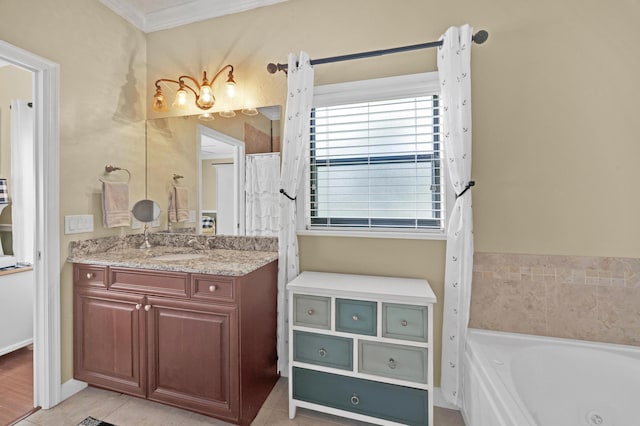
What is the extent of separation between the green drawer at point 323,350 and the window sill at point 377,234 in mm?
672

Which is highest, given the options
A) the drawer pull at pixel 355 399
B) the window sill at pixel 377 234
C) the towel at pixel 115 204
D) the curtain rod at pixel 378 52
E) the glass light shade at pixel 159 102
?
the curtain rod at pixel 378 52

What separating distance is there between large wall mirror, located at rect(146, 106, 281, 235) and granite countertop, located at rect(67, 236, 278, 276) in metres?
0.16

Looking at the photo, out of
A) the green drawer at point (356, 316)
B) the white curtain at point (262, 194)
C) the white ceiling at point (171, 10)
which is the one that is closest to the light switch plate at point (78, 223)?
the white curtain at point (262, 194)

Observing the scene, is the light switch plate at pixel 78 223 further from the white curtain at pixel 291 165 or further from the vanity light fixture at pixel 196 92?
the white curtain at pixel 291 165

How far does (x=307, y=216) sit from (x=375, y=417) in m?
1.31

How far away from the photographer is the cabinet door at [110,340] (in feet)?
5.83

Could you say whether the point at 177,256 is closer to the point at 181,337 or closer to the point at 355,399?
the point at 181,337

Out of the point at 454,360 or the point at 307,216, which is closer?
the point at 454,360

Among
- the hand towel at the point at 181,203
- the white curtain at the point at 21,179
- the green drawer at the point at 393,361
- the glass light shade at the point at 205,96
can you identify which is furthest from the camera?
the white curtain at the point at 21,179

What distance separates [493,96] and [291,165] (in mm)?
1353

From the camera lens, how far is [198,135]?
235cm

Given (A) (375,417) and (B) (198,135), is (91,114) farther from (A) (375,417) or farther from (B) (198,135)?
(A) (375,417)

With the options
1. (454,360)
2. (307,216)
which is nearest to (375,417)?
(454,360)

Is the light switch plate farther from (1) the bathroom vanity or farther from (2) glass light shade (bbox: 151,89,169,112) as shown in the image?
(2) glass light shade (bbox: 151,89,169,112)
